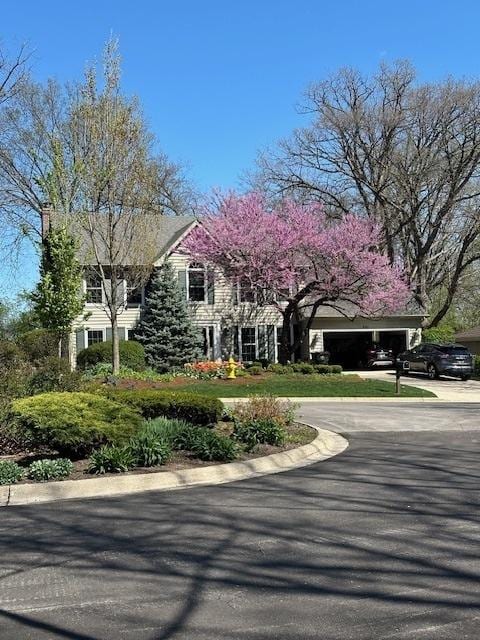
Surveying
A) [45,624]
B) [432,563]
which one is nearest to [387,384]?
[432,563]

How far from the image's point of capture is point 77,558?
5.28 meters

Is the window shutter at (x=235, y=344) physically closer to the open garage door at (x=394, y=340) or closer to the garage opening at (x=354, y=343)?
the garage opening at (x=354, y=343)

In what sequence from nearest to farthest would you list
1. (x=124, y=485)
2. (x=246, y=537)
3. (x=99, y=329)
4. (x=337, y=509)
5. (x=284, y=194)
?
(x=246, y=537), (x=337, y=509), (x=124, y=485), (x=99, y=329), (x=284, y=194)

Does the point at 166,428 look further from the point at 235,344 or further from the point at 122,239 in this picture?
the point at 235,344

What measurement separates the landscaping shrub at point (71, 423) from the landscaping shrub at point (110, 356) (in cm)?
1947

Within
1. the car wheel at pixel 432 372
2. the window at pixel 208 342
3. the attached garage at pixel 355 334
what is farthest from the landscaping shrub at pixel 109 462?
the attached garage at pixel 355 334

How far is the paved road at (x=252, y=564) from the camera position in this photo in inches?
157

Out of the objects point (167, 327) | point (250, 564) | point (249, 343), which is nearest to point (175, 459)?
point (250, 564)

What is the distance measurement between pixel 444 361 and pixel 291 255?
859cm

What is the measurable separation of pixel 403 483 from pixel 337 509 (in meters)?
1.76

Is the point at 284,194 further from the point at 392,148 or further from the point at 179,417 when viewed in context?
the point at 179,417

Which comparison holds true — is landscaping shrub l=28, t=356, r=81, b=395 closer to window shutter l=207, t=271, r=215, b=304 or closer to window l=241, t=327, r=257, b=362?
window shutter l=207, t=271, r=215, b=304

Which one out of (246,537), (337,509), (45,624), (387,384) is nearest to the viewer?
(45,624)

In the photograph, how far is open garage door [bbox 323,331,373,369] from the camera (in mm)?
42531
